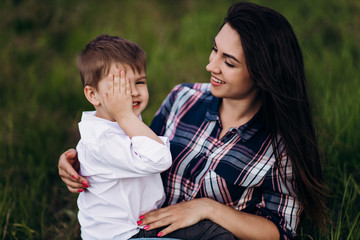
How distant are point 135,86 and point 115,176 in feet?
1.46

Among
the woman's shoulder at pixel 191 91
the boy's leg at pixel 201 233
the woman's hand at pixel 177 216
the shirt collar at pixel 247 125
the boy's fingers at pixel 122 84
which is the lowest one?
the boy's leg at pixel 201 233

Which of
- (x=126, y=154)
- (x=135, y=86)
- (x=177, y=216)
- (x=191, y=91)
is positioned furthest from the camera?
(x=191, y=91)

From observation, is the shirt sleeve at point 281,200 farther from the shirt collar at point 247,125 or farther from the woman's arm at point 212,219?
the shirt collar at point 247,125

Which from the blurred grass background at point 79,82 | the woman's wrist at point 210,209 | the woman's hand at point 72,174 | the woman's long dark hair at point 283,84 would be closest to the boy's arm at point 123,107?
the woman's hand at point 72,174

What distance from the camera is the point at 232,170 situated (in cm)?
203

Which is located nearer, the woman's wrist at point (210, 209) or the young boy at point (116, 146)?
the young boy at point (116, 146)

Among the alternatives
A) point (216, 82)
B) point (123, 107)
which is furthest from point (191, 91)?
point (123, 107)

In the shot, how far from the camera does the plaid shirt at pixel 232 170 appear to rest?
2.02 metres

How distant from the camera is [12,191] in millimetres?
2668

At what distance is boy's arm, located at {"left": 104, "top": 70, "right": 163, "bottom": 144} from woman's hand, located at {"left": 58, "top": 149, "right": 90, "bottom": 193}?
0.35 meters

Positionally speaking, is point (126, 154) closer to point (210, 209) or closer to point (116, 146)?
point (116, 146)

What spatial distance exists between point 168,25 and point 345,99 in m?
2.93

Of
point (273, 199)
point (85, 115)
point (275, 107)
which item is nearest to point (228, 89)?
point (275, 107)

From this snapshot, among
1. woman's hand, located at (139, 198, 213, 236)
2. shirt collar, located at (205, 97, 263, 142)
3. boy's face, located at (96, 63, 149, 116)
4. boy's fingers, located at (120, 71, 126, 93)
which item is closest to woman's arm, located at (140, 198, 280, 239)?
woman's hand, located at (139, 198, 213, 236)
